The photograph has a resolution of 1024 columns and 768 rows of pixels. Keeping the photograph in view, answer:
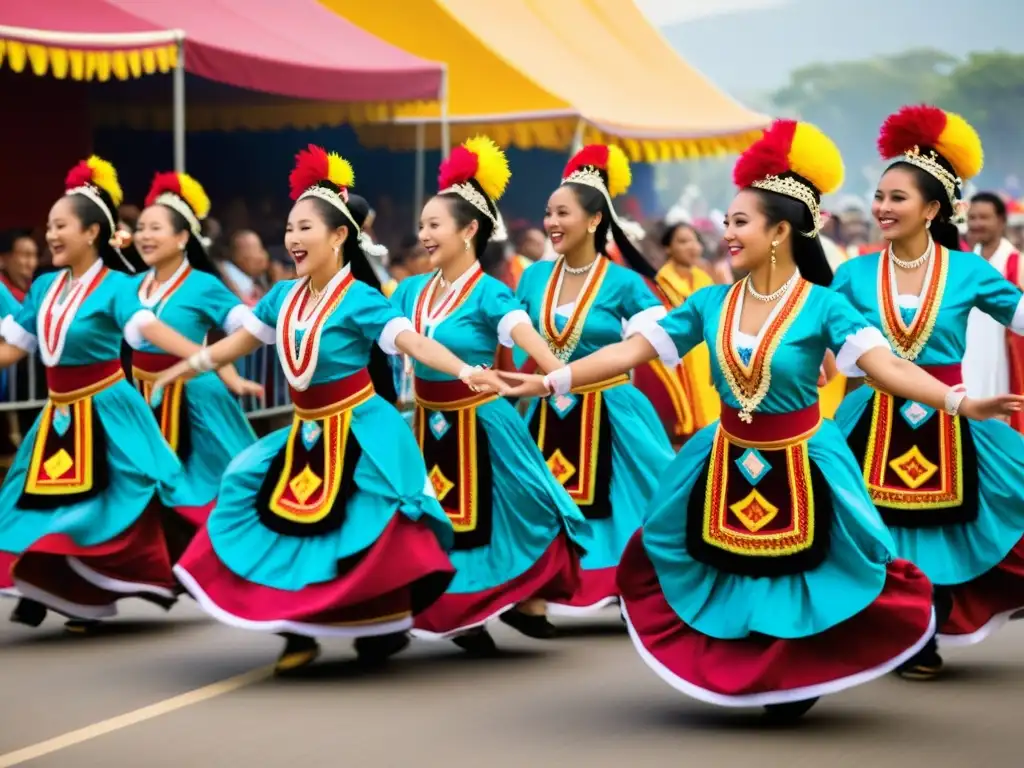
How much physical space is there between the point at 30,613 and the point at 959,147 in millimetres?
4144

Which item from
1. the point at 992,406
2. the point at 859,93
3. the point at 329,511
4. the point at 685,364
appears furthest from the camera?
the point at 859,93

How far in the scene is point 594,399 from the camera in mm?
8797

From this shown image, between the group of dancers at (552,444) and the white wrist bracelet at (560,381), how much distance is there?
50mm

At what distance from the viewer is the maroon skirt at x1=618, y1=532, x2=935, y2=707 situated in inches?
247

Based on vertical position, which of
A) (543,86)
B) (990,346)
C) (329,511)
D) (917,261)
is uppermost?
(543,86)

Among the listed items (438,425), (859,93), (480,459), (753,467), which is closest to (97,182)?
(438,425)

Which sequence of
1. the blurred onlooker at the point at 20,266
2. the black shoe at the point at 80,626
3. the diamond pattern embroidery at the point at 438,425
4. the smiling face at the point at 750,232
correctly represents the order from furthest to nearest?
the blurred onlooker at the point at 20,266 → the black shoe at the point at 80,626 → the diamond pattern embroidery at the point at 438,425 → the smiling face at the point at 750,232

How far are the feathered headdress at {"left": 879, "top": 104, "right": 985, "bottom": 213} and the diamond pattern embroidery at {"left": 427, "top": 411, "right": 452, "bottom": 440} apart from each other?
1939 mm

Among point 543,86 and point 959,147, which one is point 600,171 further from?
point 543,86

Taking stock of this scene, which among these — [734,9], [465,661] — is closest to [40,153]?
[465,661]

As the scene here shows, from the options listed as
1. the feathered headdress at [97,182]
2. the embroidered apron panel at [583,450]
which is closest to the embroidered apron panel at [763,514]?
the embroidered apron panel at [583,450]

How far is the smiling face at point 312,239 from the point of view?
7.59 meters

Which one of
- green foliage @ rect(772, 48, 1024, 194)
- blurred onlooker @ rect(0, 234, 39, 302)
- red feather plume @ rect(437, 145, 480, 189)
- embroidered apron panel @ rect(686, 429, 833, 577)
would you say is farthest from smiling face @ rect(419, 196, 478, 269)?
green foliage @ rect(772, 48, 1024, 194)

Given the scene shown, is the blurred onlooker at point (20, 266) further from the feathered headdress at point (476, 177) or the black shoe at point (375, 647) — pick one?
the black shoe at point (375, 647)
